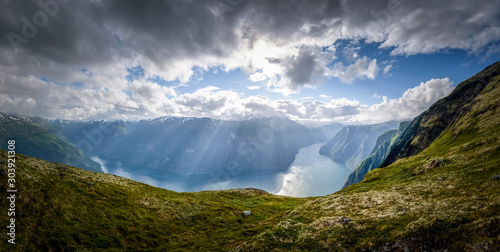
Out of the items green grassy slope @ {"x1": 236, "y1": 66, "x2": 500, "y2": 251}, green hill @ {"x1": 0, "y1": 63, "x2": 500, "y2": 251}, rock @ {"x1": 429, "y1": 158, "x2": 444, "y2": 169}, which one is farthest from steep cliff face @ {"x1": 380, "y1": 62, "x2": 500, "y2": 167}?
green grassy slope @ {"x1": 236, "y1": 66, "x2": 500, "y2": 251}

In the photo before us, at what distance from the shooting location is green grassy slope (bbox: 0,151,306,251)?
76.7 ft

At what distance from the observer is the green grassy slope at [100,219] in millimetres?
23391

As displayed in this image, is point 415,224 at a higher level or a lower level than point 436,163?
lower

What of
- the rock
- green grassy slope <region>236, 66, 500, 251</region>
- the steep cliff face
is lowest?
green grassy slope <region>236, 66, 500, 251</region>

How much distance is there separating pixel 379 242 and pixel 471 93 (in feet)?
660

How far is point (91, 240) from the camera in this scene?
2452 centimetres

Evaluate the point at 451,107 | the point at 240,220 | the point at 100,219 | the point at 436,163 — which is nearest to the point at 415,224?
the point at 240,220

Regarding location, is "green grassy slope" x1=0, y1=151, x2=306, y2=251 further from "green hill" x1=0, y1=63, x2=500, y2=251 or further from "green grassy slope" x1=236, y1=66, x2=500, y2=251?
"green grassy slope" x1=236, y1=66, x2=500, y2=251

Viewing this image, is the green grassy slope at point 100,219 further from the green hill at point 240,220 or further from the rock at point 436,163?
the rock at point 436,163

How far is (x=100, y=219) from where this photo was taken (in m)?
28.4

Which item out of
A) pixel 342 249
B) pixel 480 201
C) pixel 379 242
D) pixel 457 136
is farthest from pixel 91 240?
pixel 457 136

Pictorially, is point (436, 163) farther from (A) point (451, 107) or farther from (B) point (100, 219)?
(A) point (451, 107)

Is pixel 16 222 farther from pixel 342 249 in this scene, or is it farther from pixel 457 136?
pixel 457 136

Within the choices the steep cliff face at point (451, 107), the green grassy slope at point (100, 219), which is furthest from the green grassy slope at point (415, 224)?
the steep cliff face at point (451, 107)
